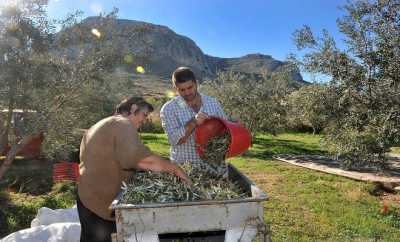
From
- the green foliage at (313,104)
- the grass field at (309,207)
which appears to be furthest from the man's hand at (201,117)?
the green foliage at (313,104)

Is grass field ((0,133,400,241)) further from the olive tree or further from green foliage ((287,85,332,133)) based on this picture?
green foliage ((287,85,332,133))

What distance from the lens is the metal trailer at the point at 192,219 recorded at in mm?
3785

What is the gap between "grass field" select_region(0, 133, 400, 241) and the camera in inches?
357

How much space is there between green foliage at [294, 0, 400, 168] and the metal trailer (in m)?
7.56

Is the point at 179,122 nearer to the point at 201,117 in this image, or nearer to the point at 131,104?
the point at 201,117

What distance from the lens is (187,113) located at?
20.3 ft

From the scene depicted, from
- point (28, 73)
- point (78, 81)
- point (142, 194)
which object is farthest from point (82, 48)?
point (142, 194)

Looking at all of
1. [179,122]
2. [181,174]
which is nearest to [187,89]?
[179,122]

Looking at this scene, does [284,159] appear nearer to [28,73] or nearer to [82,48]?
[82,48]

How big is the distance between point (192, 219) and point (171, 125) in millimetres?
2418

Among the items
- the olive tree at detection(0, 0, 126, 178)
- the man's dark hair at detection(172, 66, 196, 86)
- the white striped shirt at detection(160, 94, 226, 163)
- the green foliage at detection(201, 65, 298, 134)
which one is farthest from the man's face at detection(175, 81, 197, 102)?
the green foliage at detection(201, 65, 298, 134)

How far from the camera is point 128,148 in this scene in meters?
4.44

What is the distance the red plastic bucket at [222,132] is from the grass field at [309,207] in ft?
11.6

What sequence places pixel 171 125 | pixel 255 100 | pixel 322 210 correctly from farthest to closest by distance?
pixel 255 100 → pixel 322 210 → pixel 171 125
